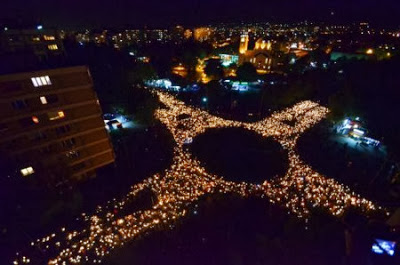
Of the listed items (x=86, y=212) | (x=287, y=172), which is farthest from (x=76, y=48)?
(x=287, y=172)

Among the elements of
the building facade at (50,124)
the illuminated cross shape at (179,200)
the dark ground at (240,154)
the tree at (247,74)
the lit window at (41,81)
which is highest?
the lit window at (41,81)

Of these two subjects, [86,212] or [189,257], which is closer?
[189,257]

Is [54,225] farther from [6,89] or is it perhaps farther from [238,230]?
[238,230]

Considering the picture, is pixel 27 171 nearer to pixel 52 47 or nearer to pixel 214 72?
pixel 214 72

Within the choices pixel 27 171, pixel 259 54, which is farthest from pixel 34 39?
pixel 259 54

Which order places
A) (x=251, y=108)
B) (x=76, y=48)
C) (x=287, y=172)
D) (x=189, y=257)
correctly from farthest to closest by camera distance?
(x=76, y=48) → (x=251, y=108) → (x=287, y=172) → (x=189, y=257)

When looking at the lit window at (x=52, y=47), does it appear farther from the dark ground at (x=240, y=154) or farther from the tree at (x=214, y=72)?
the dark ground at (x=240, y=154)

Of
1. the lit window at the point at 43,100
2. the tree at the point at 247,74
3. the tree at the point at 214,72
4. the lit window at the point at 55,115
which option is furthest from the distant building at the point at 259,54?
the lit window at the point at 43,100

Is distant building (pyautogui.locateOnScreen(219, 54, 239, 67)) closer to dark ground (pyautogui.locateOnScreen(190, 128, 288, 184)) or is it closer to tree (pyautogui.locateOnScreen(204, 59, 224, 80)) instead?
tree (pyautogui.locateOnScreen(204, 59, 224, 80))
